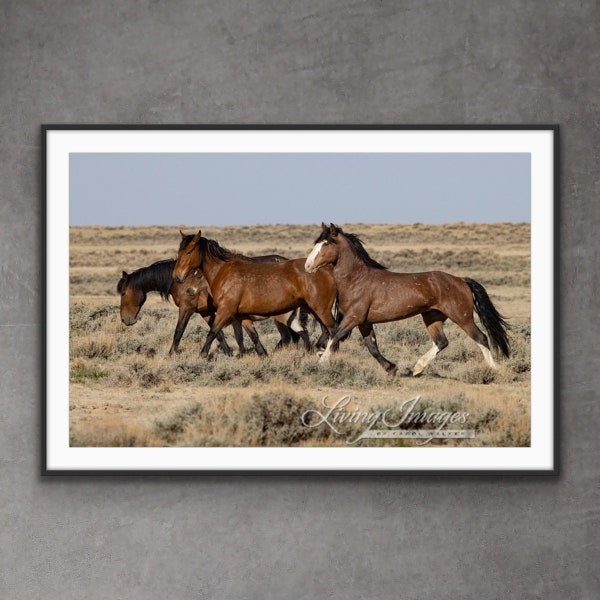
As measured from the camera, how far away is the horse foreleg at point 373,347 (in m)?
2.64

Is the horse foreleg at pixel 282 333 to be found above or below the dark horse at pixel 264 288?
below

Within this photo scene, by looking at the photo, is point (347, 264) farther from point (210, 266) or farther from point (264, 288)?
point (210, 266)

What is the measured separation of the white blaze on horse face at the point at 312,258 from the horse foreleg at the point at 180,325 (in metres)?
0.45

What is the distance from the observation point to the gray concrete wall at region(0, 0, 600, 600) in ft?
8.65

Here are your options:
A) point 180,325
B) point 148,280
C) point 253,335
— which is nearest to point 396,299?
point 253,335

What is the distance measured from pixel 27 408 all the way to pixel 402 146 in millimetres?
1647

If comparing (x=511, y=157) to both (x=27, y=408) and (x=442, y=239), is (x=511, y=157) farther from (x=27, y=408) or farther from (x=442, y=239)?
(x=27, y=408)

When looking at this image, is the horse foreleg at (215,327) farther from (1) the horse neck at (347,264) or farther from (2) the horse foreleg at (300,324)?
(1) the horse neck at (347,264)

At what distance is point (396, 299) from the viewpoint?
2691mm

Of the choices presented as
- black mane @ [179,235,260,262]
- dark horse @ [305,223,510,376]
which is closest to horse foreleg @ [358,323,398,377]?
dark horse @ [305,223,510,376]

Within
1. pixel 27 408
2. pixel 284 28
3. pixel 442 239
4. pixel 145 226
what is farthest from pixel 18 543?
pixel 284 28

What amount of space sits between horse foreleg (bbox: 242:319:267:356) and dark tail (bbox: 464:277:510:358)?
0.78 m

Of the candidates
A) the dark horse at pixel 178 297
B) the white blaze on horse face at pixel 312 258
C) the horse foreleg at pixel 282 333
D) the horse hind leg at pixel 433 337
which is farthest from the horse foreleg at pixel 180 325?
the horse hind leg at pixel 433 337

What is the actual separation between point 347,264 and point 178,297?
2.06 ft
